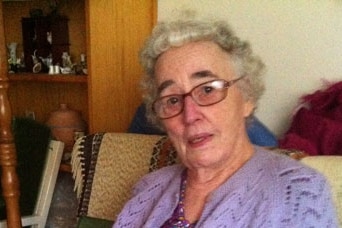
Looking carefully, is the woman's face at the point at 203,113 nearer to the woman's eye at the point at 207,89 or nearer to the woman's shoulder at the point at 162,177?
the woman's eye at the point at 207,89

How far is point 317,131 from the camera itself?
1.62 m

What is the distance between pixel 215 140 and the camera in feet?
4.33

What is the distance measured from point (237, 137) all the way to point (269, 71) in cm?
64

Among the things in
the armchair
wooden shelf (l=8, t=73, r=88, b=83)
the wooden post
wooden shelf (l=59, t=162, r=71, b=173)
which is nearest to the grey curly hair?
the armchair

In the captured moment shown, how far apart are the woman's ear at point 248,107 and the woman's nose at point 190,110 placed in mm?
142

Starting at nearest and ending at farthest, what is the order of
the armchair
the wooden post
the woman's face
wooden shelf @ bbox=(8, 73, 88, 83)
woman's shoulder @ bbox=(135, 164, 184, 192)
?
the woman's face
woman's shoulder @ bbox=(135, 164, 184, 192)
the armchair
the wooden post
wooden shelf @ bbox=(8, 73, 88, 83)

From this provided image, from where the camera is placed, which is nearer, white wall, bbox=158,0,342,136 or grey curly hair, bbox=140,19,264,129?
grey curly hair, bbox=140,19,264,129

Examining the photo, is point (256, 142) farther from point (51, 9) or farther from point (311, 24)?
point (51, 9)

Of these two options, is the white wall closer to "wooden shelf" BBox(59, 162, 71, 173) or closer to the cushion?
the cushion

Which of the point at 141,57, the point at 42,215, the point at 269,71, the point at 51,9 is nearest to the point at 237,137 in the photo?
the point at 141,57

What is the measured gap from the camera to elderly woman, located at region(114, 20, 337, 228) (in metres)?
1.22

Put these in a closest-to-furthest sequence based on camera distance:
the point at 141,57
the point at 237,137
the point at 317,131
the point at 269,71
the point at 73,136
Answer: the point at 237,137 < the point at 141,57 < the point at 317,131 < the point at 269,71 < the point at 73,136

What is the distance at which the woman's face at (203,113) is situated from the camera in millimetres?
1319

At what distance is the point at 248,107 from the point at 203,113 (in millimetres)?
155
